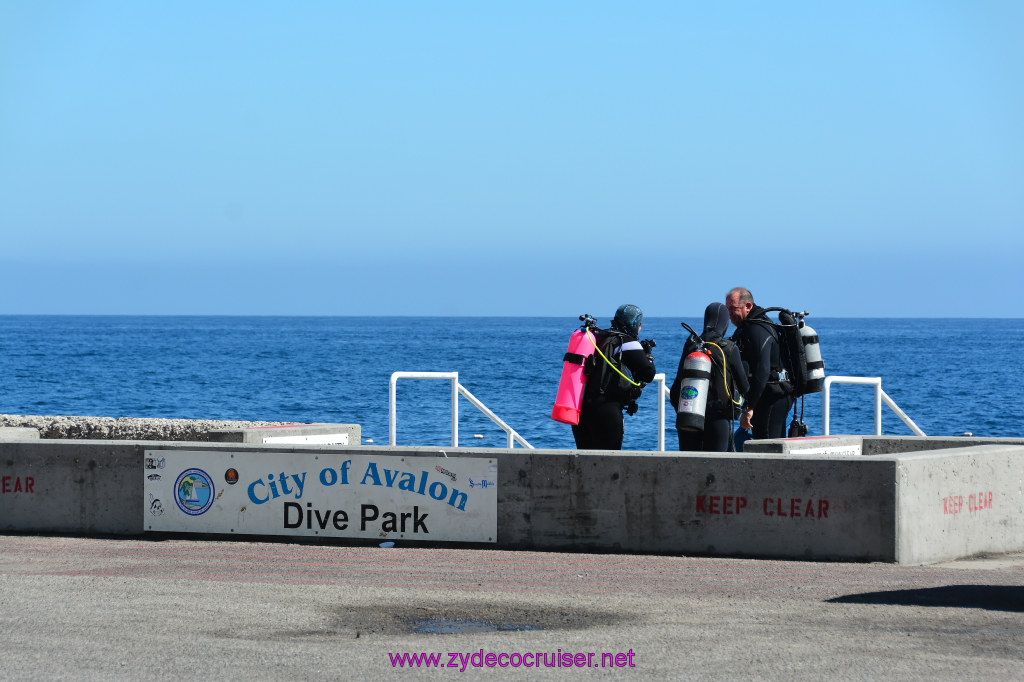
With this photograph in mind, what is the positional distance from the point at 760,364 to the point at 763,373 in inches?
3.1

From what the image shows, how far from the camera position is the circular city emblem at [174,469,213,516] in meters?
9.85

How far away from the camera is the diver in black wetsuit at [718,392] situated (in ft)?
33.4

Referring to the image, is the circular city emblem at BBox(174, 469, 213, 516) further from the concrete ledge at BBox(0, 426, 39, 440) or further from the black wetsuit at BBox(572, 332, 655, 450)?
the black wetsuit at BBox(572, 332, 655, 450)

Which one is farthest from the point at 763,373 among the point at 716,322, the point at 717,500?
the point at 717,500

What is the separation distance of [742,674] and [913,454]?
12.2ft

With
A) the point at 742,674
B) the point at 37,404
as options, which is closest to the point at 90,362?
the point at 37,404

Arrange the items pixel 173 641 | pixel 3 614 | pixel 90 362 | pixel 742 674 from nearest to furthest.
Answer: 1. pixel 742 674
2. pixel 173 641
3. pixel 3 614
4. pixel 90 362

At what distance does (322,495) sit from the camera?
9656mm

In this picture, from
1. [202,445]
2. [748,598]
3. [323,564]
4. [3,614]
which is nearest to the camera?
[3,614]

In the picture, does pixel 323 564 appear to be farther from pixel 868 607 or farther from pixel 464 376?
pixel 464 376

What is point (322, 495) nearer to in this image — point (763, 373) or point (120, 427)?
point (763, 373)

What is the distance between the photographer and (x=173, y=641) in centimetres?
646

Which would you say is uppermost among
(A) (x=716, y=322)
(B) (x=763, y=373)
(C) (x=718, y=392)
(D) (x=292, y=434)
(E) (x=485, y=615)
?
(A) (x=716, y=322)

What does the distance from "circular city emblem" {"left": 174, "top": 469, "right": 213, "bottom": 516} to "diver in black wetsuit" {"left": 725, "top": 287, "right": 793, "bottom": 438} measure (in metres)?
4.37
